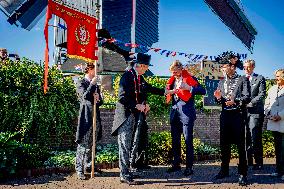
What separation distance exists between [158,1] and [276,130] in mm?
23102

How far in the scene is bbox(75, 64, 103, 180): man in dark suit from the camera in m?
6.10

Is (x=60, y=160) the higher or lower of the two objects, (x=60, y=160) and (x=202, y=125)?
the lower

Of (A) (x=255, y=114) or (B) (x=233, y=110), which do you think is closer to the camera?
(B) (x=233, y=110)

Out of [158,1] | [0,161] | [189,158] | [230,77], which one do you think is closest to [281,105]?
[230,77]

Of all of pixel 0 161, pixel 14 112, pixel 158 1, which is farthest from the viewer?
pixel 158 1

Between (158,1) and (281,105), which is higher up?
(158,1)

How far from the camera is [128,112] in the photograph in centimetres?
572

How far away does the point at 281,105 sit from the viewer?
6.29m

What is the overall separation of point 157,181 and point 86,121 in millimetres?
1630

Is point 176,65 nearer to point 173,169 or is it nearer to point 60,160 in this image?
point 173,169

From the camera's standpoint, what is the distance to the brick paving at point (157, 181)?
5441 millimetres

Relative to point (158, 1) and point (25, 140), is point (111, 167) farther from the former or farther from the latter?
point (158, 1)

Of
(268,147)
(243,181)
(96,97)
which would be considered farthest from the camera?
(268,147)

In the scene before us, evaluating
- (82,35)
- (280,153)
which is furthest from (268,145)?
(82,35)
